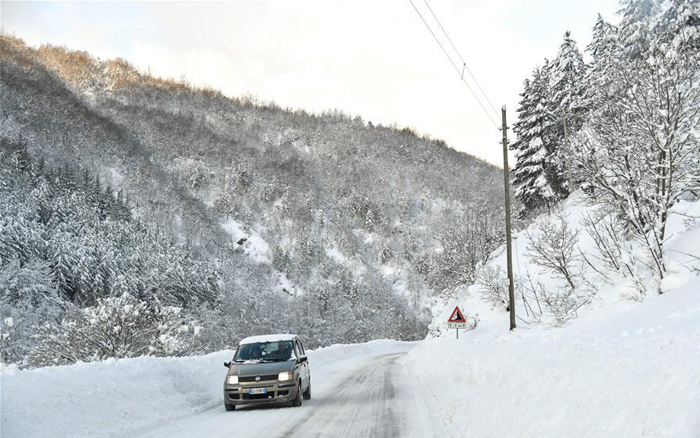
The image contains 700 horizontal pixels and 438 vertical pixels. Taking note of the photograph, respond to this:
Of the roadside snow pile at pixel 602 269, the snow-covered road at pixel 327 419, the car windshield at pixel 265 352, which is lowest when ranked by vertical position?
the snow-covered road at pixel 327 419

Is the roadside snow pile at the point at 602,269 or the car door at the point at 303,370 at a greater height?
the roadside snow pile at the point at 602,269

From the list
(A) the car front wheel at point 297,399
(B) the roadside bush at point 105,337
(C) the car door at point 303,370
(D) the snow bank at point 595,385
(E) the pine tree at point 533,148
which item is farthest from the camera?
(E) the pine tree at point 533,148

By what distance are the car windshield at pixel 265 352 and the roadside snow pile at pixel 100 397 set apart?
5.04ft

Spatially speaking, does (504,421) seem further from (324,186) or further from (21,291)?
(324,186)

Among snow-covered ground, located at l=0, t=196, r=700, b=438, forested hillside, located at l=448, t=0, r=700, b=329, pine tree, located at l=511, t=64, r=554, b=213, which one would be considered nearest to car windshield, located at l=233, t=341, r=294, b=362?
snow-covered ground, located at l=0, t=196, r=700, b=438

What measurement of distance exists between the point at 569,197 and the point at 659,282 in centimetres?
3201

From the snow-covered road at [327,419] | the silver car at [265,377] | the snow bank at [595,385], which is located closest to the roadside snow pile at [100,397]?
the snow-covered road at [327,419]

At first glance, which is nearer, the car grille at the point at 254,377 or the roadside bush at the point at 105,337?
the car grille at the point at 254,377

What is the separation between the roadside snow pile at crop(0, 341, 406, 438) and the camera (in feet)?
28.1

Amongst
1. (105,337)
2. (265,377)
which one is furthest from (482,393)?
(105,337)

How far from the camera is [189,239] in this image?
128 meters

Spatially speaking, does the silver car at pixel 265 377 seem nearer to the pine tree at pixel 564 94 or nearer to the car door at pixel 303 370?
the car door at pixel 303 370

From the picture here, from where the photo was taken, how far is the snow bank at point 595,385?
4.97 meters

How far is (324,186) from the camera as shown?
197750 mm
